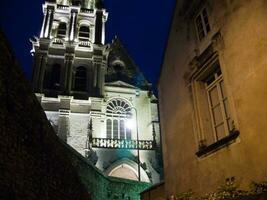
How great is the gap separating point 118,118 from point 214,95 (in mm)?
18762

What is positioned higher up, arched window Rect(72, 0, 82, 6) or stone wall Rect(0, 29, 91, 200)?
arched window Rect(72, 0, 82, 6)

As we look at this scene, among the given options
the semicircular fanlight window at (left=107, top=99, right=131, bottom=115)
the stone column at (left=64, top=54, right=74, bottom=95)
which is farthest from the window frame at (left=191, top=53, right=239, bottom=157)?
the stone column at (left=64, top=54, right=74, bottom=95)

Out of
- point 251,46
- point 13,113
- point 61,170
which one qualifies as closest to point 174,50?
point 251,46

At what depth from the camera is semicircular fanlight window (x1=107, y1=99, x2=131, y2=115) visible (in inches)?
1069

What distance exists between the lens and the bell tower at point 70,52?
88.6ft

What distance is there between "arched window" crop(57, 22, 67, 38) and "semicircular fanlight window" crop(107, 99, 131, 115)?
9031mm

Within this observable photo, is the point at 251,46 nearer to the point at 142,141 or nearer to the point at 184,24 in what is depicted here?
the point at 184,24

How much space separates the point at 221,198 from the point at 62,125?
19.8 m

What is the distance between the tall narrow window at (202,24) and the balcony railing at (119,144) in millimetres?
16114

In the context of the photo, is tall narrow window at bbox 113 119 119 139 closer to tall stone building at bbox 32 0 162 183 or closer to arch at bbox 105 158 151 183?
tall stone building at bbox 32 0 162 183

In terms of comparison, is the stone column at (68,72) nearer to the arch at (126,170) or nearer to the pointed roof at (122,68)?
the pointed roof at (122,68)

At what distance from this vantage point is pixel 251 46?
6.75m

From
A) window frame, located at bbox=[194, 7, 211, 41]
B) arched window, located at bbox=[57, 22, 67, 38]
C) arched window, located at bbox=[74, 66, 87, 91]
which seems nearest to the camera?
window frame, located at bbox=[194, 7, 211, 41]

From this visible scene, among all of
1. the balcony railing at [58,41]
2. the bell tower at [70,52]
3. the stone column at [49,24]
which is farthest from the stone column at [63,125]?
the stone column at [49,24]
